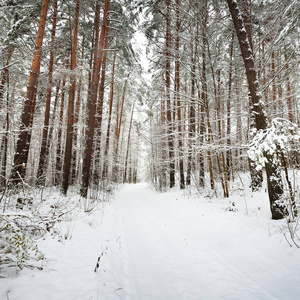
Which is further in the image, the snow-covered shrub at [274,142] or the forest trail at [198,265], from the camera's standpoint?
the snow-covered shrub at [274,142]

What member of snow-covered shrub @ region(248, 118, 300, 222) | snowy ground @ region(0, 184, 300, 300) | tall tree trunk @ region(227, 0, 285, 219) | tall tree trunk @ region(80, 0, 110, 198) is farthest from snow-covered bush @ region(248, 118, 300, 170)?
tall tree trunk @ region(80, 0, 110, 198)

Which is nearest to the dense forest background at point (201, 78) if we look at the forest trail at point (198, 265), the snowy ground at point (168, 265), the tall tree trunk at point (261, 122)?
the tall tree trunk at point (261, 122)

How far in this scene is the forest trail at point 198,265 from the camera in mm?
2080

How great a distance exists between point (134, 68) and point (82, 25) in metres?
3.91

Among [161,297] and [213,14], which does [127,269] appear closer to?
[161,297]

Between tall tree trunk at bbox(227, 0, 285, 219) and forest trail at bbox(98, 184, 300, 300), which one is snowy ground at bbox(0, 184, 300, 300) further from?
tall tree trunk at bbox(227, 0, 285, 219)

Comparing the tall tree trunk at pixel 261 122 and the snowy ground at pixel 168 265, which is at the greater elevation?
the tall tree trunk at pixel 261 122

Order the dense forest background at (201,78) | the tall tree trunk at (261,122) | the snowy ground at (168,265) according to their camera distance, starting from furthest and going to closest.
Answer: the dense forest background at (201,78)
the tall tree trunk at (261,122)
the snowy ground at (168,265)

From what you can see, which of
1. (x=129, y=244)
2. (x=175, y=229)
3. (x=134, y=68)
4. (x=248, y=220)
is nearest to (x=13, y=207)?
(x=129, y=244)

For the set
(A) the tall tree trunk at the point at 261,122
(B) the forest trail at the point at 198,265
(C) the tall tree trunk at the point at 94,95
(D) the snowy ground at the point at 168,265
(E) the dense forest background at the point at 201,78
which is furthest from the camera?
(C) the tall tree trunk at the point at 94,95

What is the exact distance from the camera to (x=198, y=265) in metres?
2.71

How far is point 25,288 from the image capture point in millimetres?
1772

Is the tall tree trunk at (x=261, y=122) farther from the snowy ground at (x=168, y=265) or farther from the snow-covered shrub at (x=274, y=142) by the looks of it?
the snowy ground at (x=168, y=265)

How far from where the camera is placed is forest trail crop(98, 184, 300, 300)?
6.82 feet
